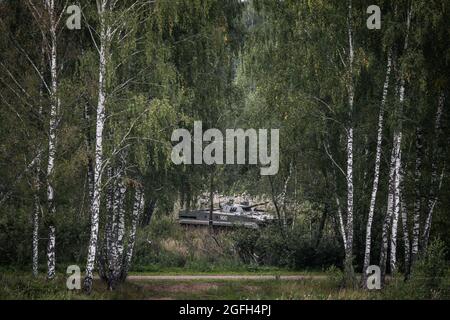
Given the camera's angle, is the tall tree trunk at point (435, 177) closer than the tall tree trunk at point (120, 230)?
No

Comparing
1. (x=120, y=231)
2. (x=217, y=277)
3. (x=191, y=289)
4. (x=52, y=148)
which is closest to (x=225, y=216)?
(x=217, y=277)

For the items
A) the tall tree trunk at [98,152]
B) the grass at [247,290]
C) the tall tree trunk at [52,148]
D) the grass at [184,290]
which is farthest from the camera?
the grass at [247,290]

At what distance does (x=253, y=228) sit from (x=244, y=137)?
4.51 metres

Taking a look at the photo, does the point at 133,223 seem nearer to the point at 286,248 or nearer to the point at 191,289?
the point at 191,289

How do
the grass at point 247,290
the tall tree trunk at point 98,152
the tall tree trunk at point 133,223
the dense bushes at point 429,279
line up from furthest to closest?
the tall tree trunk at point 133,223 < the grass at point 247,290 < the tall tree trunk at point 98,152 < the dense bushes at point 429,279

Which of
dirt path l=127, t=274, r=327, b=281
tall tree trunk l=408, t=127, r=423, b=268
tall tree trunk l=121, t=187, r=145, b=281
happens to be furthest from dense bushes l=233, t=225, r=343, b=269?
tall tree trunk l=121, t=187, r=145, b=281

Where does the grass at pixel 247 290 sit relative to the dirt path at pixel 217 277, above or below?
above

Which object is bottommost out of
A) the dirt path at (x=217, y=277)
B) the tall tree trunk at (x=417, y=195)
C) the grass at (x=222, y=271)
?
the grass at (x=222, y=271)

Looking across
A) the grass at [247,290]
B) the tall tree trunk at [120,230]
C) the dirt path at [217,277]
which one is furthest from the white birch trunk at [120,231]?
the dirt path at [217,277]

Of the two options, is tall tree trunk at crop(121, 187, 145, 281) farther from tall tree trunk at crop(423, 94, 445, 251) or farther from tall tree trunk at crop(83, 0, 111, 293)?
tall tree trunk at crop(423, 94, 445, 251)

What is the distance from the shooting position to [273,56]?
17.3 meters

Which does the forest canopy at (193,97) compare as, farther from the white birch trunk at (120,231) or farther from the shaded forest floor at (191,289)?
the shaded forest floor at (191,289)
